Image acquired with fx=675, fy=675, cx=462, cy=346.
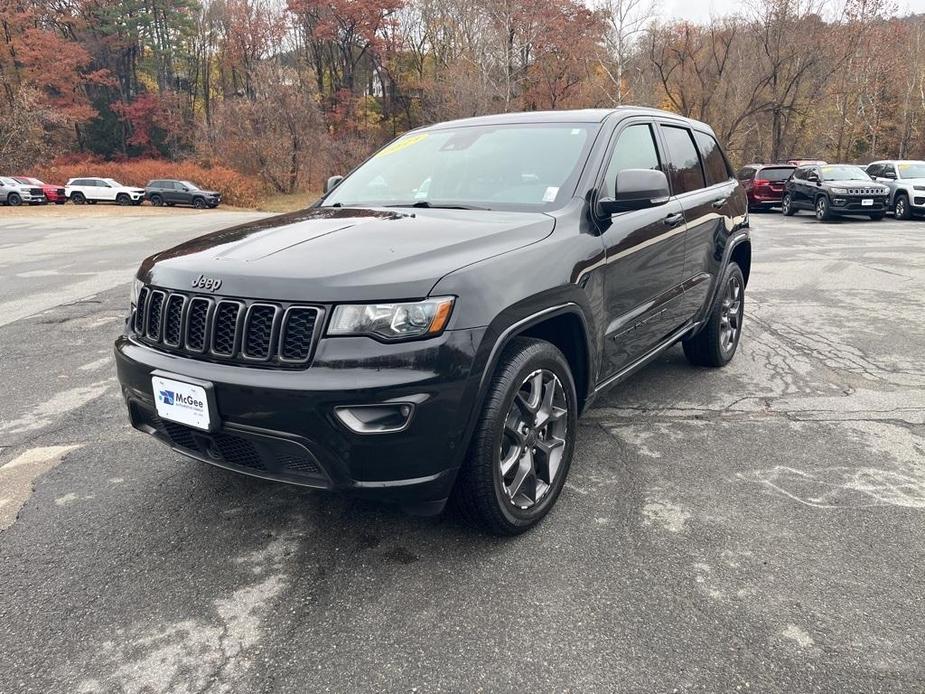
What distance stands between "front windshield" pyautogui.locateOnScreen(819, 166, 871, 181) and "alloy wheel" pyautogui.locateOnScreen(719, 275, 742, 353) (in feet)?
53.1

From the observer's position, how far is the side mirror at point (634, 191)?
10.2ft

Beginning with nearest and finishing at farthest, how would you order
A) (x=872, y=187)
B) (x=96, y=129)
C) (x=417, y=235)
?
(x=417, y=235) < (x=872, y=187) < (x=96, y=129)

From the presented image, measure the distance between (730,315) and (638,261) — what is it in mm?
2088

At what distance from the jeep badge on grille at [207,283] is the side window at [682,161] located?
2.84m

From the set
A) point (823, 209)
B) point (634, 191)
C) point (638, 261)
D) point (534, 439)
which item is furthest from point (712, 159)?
point (823, 209)

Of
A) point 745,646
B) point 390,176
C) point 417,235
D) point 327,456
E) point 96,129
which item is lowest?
point 745,646

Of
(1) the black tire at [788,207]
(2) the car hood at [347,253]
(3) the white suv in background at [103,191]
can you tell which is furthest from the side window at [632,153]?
(3) the white suv in background at [103,191]

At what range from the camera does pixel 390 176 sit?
3939mm

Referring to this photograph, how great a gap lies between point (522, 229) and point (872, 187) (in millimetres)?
18783

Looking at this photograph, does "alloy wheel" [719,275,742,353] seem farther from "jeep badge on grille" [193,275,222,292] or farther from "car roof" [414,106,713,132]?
"jeep badge on grille" [193,275,222,292]

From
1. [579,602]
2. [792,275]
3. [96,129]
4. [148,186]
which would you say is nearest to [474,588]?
[579,602]

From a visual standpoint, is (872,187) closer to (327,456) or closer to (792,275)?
(792,275)

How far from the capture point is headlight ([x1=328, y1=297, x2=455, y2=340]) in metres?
2.30

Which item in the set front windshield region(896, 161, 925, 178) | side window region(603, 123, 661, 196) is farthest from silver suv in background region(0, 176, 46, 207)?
side window region(603, 123, 661, 196)
